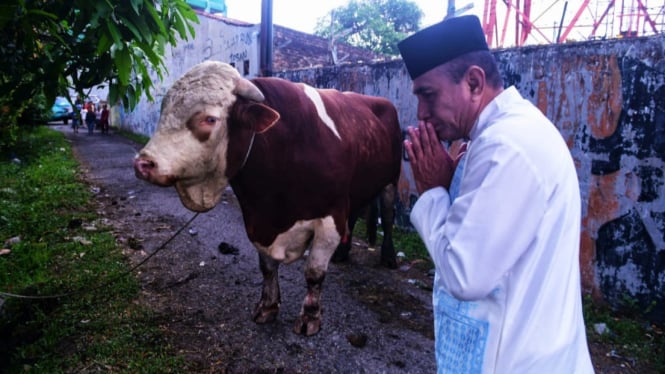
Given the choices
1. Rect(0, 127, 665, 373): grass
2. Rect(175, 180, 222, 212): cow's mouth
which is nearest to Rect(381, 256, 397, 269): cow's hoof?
Rect(0, 127, 665, 373): grass

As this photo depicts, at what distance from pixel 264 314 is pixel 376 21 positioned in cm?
2750

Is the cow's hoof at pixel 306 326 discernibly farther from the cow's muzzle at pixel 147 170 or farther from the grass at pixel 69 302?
the cow's muzzle at pixel 147 170

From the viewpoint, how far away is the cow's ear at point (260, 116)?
8.05 ft

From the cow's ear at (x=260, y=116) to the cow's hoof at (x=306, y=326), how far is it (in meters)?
1.41

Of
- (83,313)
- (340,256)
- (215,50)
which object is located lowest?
(83,313)

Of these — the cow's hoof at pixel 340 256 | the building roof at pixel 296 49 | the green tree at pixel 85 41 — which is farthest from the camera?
the building roof at pixel 296 49

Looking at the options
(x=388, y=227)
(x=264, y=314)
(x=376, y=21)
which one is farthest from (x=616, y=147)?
(x=376, y=21)

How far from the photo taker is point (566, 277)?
1.23 meters

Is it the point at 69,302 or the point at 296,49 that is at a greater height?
the point at 296,49

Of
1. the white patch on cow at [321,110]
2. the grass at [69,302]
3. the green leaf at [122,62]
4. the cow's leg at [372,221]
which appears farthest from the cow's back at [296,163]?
the cow's leg at [372,221]

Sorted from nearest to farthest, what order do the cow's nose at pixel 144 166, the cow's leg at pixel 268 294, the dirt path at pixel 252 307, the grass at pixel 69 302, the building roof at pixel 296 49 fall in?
the cow's nose at pixel 144 166, the grass at pixel 69 302, the dirt path at pixel 252 307, the cow's leg at pixel 268 294, the building roof at pixel 296 49

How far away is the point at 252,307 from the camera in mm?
3520

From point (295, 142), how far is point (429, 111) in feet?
4.94

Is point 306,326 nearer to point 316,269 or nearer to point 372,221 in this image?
point 316,269
